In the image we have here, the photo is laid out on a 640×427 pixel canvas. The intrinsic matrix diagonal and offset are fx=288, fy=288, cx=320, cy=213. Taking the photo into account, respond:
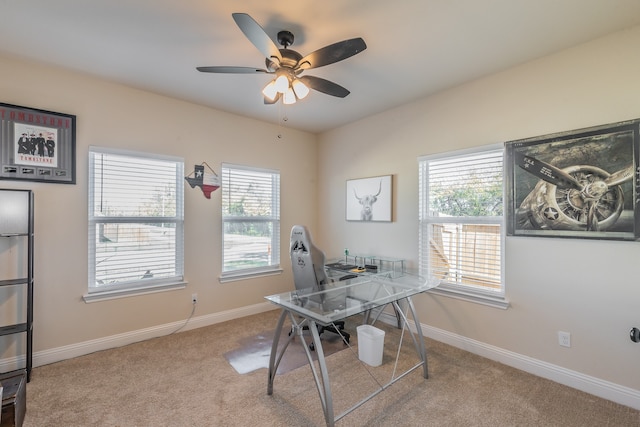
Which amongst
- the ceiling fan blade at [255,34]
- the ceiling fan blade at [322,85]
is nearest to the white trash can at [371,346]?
the ceiling fan blade at [322,85]

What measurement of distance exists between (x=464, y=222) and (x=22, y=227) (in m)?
3.95

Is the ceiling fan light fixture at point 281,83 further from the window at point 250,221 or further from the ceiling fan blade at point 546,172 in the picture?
the ceiling fan blade at point 546,172

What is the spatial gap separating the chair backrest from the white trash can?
0.60 meters

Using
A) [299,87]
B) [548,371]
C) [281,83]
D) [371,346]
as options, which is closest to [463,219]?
[548,371]

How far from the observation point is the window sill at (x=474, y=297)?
103 inches

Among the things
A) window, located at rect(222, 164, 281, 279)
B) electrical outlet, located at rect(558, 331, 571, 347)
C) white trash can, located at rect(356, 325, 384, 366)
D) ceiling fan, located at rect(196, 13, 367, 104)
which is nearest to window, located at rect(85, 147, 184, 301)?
window, located at rect(222, 164, 281, 279)

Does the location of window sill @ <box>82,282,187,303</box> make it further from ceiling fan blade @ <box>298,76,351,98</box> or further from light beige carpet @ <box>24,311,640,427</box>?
ceiling fan blade @ <box>298,76,351,98</box>

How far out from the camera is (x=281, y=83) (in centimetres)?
205

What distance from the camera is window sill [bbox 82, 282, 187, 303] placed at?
2779 mm

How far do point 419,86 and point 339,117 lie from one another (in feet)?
3.90

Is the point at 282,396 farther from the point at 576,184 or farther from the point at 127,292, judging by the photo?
the point at 576,184

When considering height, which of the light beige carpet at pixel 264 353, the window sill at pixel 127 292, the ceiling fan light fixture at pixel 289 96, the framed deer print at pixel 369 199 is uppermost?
the ceiling fan light fixture at pixel 289 96

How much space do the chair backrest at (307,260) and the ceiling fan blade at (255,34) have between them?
5.12 ft

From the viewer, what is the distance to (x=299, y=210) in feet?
14.5
